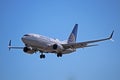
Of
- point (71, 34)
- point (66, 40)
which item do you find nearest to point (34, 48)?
point (66, 40)

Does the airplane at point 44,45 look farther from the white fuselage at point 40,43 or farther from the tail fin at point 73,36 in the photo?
the tail fin at point 73,36

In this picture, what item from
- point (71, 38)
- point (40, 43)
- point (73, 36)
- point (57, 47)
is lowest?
point (57, 47)

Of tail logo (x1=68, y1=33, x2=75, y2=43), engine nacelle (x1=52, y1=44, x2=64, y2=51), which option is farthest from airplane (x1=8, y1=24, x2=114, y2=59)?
tail logo (x1=68, y1=33, x2=75, y2=43)

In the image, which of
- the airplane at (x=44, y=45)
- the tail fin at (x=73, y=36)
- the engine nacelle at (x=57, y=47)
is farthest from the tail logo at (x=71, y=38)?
the engine nacelle at (x=57, y=47)

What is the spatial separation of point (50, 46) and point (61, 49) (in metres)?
3.45

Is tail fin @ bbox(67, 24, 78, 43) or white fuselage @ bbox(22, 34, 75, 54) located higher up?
tail fin @ bbox(67, 24, 78, 43)

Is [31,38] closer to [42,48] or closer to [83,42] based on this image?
[42,48]

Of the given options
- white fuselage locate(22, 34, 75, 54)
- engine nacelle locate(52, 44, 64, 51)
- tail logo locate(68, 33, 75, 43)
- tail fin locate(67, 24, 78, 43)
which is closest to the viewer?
white fuselage locate(22, 34, 75, 54)

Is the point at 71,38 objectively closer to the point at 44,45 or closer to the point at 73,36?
the point at 73,36

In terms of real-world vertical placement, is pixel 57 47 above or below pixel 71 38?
below

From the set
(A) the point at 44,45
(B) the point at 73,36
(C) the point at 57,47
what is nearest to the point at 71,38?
(B) the point at 73,36

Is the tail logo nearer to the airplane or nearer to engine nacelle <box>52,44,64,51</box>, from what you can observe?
the airplane

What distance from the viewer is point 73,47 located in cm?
8012

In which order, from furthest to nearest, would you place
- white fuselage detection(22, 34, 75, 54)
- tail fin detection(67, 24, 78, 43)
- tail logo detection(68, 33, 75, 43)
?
tail fin detection(67, 24, 78, 43) → tail logo detection(68, 33, 75, 43) → white fuselage detection(22, 34, 75, 54)
